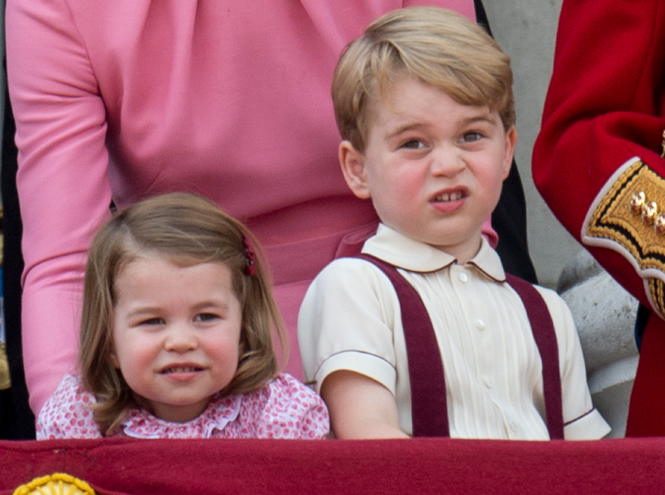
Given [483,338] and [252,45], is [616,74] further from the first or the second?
[252,45]

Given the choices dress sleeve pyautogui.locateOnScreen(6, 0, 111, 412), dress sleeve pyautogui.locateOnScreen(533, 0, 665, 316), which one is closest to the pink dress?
dress sleeve pyautogui.locateOnScreen(6, 0, 111, 412)

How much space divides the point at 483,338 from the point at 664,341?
0.85 ft

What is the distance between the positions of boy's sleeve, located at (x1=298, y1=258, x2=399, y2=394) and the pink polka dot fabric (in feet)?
0.21

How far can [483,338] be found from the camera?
1.79 m

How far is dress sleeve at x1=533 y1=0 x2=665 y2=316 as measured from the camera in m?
1.60

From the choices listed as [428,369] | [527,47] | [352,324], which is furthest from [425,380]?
[527,47]

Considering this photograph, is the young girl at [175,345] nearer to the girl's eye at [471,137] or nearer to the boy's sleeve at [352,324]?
the boy's sleeve at [352,324]

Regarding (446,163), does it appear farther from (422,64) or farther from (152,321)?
(152,321)

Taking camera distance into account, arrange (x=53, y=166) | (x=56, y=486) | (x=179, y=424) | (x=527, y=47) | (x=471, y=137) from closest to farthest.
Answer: (x=56, y=486) → (x=179, y=424) → (x=471, y=137) → (x=53, y=166) → (x=527, y=47)

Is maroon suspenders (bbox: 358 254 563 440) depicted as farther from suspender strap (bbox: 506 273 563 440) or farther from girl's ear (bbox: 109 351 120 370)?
girl's ear (bbox: 109 351 120 370)

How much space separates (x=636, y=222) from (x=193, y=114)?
82 cm

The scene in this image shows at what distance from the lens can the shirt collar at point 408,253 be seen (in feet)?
5.95

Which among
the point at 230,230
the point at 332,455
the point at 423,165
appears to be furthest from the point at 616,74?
the point at 332,455

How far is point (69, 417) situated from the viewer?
1669 mm
